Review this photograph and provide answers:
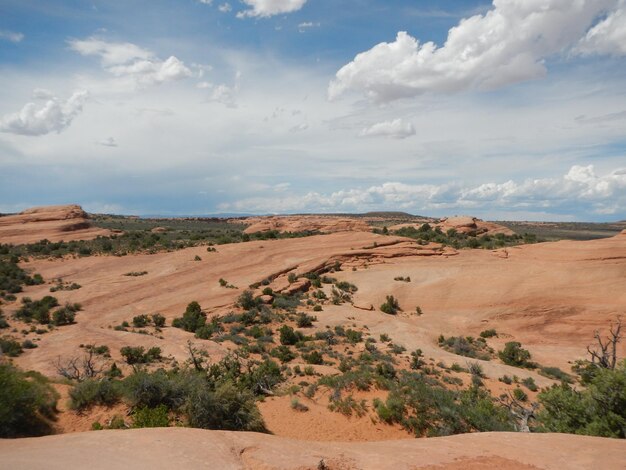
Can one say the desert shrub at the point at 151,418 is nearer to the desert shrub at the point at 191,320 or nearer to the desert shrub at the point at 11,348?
the desert shrub at the point at 11,348

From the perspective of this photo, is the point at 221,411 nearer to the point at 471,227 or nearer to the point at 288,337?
the point at 288,337

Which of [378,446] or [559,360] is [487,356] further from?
[378,446]

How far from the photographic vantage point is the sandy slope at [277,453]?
6445 millimetres

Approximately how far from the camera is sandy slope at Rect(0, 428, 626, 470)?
21.1 ft

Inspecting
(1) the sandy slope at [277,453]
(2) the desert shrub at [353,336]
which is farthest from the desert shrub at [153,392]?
(2) the desert shrub at [353,336]

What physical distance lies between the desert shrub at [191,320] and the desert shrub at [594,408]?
21.2m

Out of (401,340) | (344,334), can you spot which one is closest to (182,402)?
(344,334)

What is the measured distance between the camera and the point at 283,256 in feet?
130

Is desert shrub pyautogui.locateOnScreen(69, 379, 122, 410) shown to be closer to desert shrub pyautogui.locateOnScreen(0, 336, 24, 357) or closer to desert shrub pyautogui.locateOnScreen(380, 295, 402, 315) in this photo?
desert shrub pyautogui.locateOnScreen(0, 336, 24, 357)

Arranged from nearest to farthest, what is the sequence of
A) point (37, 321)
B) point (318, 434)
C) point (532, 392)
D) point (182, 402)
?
point (182, 402) < point (318, 434) < point (532, 392) < point (37, 321)

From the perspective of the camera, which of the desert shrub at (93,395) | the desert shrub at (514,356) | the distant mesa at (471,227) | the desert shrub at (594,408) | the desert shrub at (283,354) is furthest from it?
the distant mesa at (471,227)

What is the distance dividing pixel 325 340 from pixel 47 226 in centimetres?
5581

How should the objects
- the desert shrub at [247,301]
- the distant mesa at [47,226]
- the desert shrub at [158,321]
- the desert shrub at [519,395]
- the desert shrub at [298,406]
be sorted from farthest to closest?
the distant mesa at [47,226]
the desert shrub at [247,301]
the desert shrub at [158,321]
the desert shrub at [519,395]
the desert shrub at [298,406]

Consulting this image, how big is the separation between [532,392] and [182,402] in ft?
56.1
